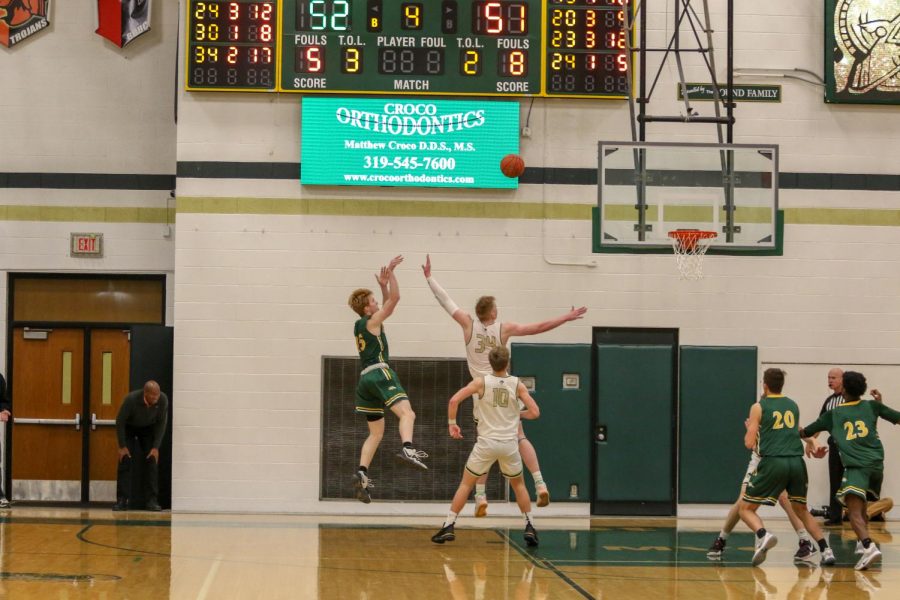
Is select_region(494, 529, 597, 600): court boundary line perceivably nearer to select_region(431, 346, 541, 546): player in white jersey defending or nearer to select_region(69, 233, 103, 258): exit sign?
select_region(431, 346, 541, 546): player in white jersey defending

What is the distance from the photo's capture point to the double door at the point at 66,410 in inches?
599

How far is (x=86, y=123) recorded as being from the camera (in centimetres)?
1520

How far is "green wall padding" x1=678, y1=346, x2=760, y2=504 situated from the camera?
46.8 feet

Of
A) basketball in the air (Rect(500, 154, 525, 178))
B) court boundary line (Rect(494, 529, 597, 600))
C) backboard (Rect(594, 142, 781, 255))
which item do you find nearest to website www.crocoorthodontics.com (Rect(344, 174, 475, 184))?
basketball in the air (Rect(500, 154, 525, 178))

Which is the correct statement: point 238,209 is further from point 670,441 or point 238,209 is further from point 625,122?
point 670,441

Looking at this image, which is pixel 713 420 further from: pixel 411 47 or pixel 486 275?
pixel 411 47

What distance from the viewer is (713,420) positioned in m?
14.3

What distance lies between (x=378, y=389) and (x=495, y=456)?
146 centimetres

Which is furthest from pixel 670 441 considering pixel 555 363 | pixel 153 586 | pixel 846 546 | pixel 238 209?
pixel 153 586

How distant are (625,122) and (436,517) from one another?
17.9 feet

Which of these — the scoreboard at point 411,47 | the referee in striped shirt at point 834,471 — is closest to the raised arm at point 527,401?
the referee in striped shirt at point 834,471

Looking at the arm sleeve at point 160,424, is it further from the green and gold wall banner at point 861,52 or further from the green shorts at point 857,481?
the green and gold wall banner at point 861,52

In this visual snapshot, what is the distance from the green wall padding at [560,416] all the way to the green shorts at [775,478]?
170 inches

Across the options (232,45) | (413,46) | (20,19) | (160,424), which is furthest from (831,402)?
(20,19)
